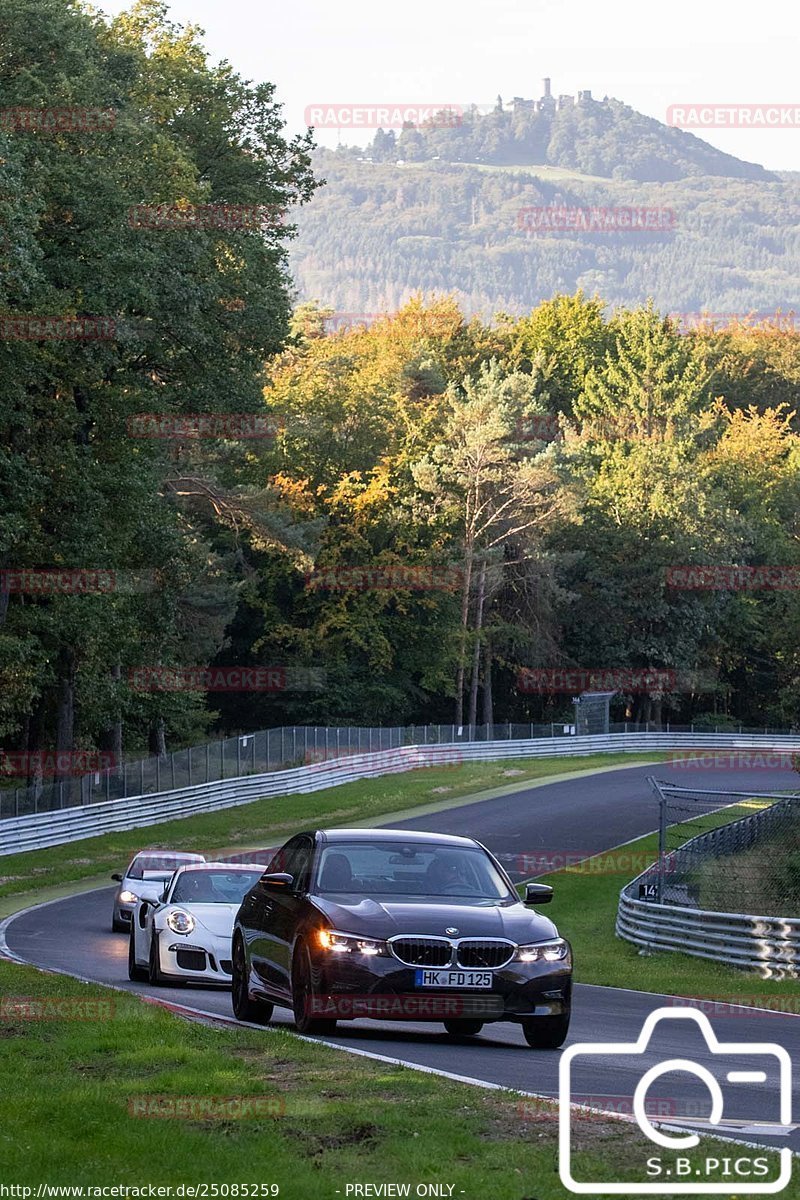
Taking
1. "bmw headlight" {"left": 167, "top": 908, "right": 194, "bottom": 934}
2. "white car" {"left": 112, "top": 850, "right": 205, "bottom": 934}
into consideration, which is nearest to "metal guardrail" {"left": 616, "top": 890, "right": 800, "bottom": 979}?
"white car" {"left": 112, "top": 850, "right": 205, "bottom": 934}

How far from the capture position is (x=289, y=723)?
78.1 metres

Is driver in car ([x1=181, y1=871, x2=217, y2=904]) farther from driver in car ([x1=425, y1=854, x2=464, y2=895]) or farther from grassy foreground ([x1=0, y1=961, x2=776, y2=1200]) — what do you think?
grassy foreground ([x1=0, y1=961, x2=776, y2=1200])

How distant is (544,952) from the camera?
13.2 meters

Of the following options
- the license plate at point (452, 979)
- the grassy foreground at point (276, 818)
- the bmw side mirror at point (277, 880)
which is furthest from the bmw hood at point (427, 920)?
the grassy foreground at point (276, 818)

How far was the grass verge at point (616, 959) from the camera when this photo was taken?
2116 centimetres

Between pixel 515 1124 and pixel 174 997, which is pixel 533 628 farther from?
pixel 515 1124

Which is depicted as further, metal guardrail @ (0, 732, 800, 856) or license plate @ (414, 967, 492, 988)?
metal guardrail @ (0, 732, 800, 856)

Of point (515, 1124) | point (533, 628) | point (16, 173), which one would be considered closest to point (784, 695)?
point (533, 628)

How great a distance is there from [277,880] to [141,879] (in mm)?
13746

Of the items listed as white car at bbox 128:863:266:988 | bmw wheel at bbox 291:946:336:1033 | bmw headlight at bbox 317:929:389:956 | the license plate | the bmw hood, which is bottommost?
white car at bbox 128:863:266:988

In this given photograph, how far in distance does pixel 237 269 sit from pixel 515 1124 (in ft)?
113

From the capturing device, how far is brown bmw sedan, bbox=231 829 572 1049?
12.9 m

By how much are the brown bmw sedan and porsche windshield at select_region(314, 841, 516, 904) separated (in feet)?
0.03

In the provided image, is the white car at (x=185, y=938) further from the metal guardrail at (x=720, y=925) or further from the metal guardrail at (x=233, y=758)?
the metal guardrail at (x=233, y=758)
